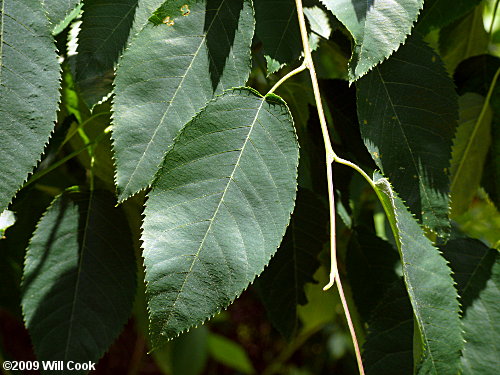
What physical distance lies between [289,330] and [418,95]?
0.33m

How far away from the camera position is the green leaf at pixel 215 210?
508mm

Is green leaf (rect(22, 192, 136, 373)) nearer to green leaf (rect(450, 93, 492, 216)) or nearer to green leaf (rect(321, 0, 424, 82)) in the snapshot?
green leaf (rect(321, 0, 424, 82))

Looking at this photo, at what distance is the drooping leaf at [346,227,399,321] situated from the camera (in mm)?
788

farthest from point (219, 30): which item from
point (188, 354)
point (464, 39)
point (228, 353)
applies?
point (228, 353)

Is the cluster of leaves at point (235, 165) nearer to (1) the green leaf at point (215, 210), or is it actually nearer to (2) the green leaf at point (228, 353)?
(1) the green leaf at point (215, 210)

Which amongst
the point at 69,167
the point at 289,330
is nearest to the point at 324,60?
the point at 69,167

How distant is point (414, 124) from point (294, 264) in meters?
0.25

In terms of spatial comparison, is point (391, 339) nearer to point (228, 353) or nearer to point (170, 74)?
point (170, 74)

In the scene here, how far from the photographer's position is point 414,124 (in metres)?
0.65

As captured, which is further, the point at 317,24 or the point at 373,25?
the point at 317,24

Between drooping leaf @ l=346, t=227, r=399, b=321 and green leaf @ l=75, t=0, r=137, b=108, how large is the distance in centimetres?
40

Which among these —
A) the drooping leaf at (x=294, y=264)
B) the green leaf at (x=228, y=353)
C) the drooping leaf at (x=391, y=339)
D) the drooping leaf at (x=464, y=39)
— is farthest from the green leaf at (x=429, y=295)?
the green leaf at (x=228, y=353)

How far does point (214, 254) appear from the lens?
0.52 meters

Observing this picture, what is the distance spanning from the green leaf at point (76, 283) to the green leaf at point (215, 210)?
0.20 m
